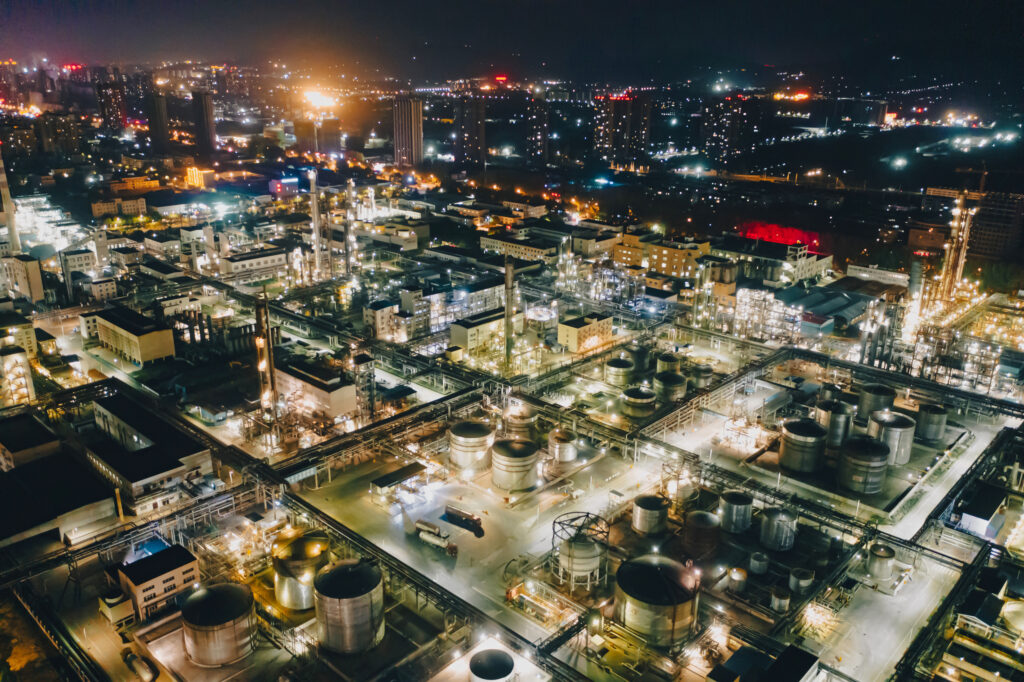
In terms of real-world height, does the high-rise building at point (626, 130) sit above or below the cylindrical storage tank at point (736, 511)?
above

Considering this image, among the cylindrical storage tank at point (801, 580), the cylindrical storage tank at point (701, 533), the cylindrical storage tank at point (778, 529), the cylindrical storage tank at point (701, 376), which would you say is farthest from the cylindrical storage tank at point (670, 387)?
the cylindrical storage tank at point (801, 580)

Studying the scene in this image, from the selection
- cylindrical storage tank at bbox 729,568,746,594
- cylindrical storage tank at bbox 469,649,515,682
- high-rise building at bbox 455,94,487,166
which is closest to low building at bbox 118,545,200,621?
cylindrical storage tank at bbox 469,649,515,682

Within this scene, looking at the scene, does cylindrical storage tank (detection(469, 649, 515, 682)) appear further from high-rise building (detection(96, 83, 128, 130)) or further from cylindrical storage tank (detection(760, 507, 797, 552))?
high-rise building (detection(96, 83, 128, 130))

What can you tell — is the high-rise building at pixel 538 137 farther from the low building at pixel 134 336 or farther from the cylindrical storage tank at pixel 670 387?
the cylindrical storage tank at pixel 670 387

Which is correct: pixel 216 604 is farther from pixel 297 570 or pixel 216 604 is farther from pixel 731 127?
pixel 731 127

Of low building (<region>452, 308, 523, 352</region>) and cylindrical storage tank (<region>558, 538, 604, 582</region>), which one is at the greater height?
low building (<region>452, 308, 523, 352</region>)

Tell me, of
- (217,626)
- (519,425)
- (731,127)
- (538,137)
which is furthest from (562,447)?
(731,127)

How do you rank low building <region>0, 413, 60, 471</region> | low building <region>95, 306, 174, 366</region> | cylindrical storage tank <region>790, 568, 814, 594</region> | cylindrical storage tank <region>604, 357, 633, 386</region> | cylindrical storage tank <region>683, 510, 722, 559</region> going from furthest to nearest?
low building <region>95, 306, 174, 366</region>, cylindrical storage tank <region>604, 357, 633, 386</region>, low building <region>0, 413, 60, 471</region>, cylindrical storage tank <region>683, 510, 722, 559</region>, cylindrical storage tank <region>790, 568, 814, 594</region>
